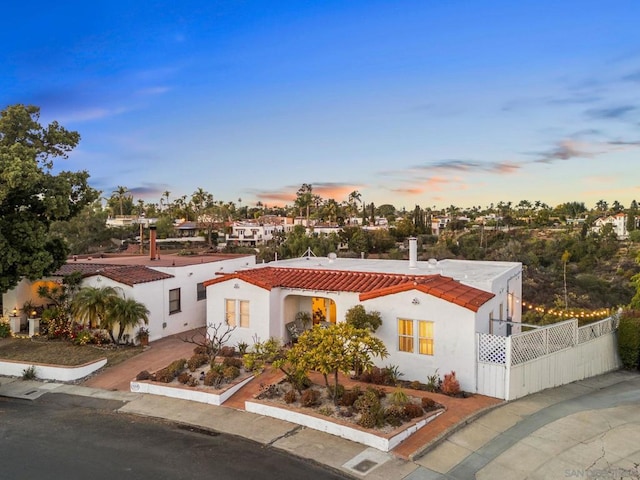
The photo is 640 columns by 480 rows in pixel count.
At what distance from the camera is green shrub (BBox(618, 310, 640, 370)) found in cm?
1580

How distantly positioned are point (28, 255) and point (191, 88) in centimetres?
1401

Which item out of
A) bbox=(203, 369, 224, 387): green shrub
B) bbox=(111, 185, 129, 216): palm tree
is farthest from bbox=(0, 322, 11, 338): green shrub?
bbox=(111, 185, 129, 216): palm tree

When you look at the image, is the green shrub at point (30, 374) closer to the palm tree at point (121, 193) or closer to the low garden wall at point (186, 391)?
the low garden wall at point (186, 391)

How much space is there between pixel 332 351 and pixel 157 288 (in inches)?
427

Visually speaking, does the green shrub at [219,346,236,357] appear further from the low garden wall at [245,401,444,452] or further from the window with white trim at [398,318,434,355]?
the window with white trim at [398,318,434,355]

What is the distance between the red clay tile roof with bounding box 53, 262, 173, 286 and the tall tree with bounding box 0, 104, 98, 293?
1.18 m

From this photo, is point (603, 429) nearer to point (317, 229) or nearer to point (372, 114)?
point (372, 114)

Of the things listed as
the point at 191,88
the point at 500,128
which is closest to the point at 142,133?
the point at 191,88

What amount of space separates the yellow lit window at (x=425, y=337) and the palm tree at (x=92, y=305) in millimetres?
11201

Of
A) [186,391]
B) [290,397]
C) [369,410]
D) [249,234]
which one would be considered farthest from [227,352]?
[249,234]

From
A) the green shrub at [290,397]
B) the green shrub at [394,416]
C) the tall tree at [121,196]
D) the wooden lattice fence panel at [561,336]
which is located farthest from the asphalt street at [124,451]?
the tall tree at [121,196]

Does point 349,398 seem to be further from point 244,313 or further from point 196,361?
point 244,313

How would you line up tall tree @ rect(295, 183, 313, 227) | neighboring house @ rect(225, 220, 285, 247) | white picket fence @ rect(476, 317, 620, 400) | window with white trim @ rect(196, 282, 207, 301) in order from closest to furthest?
white picket fence @ rect(476, 317, 620, 400)
window with white trim @ rect(196, 282, 207, 301)
neighboring house @ rect(225, 220, 285, 247)
tall tree @ rect(295, 183, 313, 227)

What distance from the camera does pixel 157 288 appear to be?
1848cm
